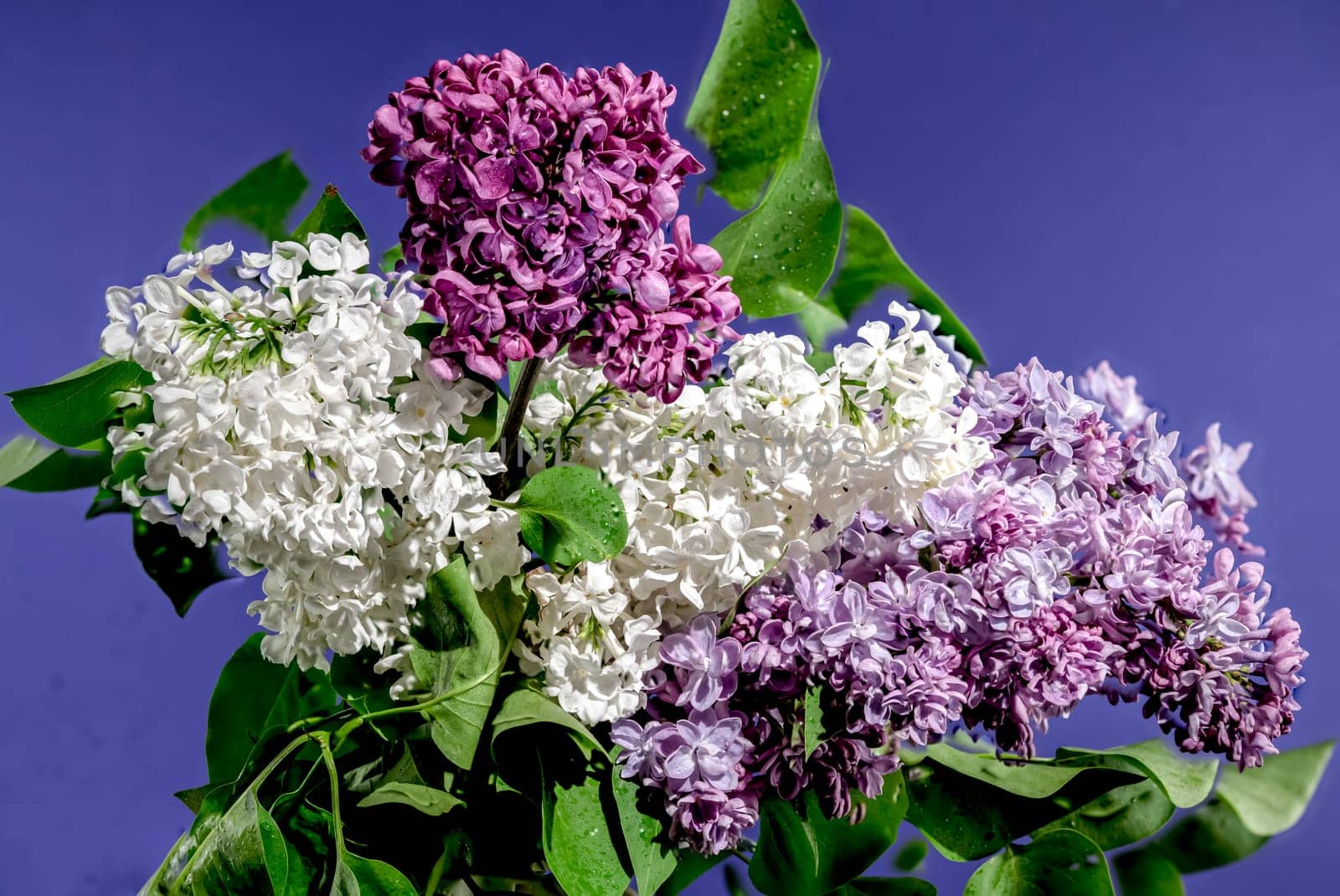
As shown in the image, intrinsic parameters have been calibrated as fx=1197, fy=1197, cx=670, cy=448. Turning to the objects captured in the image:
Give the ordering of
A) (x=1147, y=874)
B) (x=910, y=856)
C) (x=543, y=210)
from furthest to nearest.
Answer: (x=910, y=856) < (x=1147, y=874) < (x=543, y=210)

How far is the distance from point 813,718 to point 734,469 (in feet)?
0.26

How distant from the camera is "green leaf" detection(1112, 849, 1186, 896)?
54cm

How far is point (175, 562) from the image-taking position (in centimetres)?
48

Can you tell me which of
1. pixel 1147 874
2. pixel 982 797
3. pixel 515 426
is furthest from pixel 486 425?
pixel 1147 874

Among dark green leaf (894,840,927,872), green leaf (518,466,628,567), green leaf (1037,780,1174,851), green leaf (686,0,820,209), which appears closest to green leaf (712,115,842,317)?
green leaf (686,0,820,209)

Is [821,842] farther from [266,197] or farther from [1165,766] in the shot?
[266,197]

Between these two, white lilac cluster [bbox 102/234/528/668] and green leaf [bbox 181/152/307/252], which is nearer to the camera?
white lilac cluster [bbox 102/234/528/668]

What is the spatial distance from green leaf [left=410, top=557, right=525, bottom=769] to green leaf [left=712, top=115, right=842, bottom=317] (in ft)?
0.50

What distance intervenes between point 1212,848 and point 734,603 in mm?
342

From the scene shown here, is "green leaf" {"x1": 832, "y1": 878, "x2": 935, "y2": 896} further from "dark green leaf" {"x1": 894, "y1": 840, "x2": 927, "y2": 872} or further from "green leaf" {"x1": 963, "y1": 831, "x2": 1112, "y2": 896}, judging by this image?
"dark green leaf" {"x1": 894, "y1": 840, "x2": 927, "y2": 872}

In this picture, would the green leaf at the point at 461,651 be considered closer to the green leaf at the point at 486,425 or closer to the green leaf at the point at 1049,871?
the green leaf at the point at 486,425

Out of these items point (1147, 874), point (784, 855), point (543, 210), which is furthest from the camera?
point (1147, 874)

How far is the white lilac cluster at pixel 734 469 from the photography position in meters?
0.36

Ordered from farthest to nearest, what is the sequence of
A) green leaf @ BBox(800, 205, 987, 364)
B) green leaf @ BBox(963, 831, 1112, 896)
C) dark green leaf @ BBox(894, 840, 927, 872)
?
dark green leaf @ BBox(894, 840, 927, 872) < green leaf @ BBox(800, 205, 987, 364) < green leaf @ BBox(963, 831, 1112, 896)
